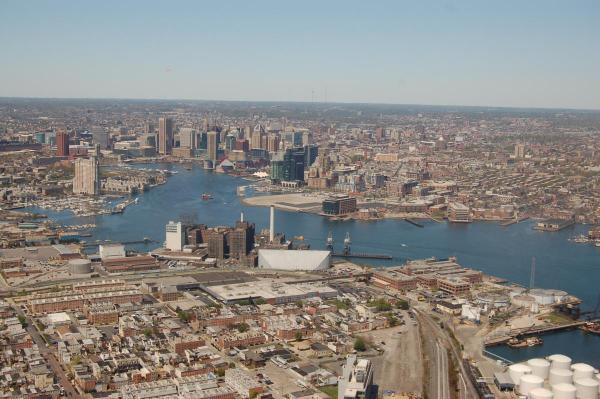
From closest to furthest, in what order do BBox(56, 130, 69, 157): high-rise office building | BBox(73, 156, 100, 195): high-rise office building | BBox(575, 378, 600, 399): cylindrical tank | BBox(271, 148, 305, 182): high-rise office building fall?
BBox(575, 378, 600, 399): cylindrical tank < BBox(73, 156, 100, 195): high-rise office building < BBox(271, 148, 305, 182): high-rise office building < BBox(56, 130, 69, 157): high-rise office building

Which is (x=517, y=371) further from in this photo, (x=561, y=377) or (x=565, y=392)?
(x=565, y=392)

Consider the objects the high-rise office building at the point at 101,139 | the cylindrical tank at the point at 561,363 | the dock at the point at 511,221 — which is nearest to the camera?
the cylindrical tank at the point at 561,363

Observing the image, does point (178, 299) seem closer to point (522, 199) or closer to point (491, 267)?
point (491, 267)

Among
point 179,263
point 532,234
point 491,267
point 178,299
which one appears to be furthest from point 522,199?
point 178,299

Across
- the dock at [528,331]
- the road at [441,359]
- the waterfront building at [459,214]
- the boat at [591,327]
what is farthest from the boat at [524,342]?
the waterfront building at [459,214]

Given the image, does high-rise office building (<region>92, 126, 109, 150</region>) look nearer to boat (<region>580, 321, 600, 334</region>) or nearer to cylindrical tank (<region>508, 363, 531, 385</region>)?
boat (<region>580, 321, 600, 334</region>)

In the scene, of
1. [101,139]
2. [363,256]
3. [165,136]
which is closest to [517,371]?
[363,256]

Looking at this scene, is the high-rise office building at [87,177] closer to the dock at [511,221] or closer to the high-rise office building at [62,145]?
the high-rise office building at [62,145]

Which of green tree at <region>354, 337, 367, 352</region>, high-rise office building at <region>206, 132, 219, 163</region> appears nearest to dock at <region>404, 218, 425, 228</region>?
green tree at <region>354, 337, 367, 352</region>
